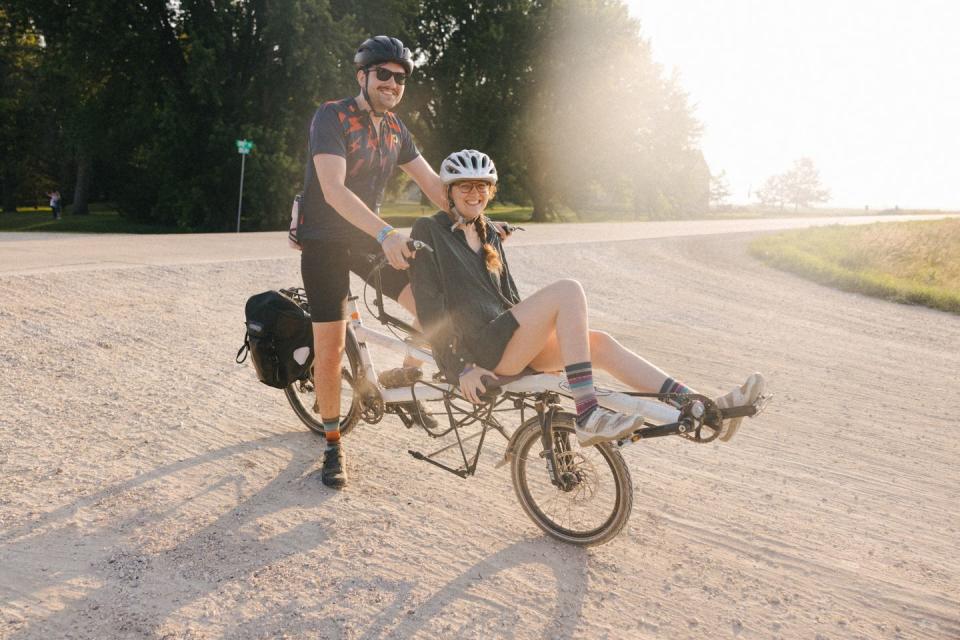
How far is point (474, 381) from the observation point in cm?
343

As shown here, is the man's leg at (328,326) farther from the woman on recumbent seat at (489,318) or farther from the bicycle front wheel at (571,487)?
the bicycle front wheel at (571,487)

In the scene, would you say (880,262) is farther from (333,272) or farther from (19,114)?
(19,114)

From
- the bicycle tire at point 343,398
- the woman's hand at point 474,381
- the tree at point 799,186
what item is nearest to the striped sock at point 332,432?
the bicycle tire at point 343,398

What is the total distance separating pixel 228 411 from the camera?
16.9 ft

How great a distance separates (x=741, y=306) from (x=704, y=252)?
7.78 meters

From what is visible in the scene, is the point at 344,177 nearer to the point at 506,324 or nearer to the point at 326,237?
the point at 326,237

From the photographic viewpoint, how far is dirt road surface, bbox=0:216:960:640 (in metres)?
2.89

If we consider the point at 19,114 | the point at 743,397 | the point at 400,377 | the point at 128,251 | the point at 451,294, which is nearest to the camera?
the point at 743,397

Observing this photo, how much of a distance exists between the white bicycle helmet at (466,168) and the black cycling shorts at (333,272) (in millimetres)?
654

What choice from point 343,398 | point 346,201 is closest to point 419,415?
point 343,398

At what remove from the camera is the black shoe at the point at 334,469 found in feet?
13.2

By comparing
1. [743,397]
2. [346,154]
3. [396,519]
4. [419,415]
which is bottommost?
[396,519]

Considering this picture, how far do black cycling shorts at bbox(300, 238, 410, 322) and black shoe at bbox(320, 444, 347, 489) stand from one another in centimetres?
77

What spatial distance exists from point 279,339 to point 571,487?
2009 mm
